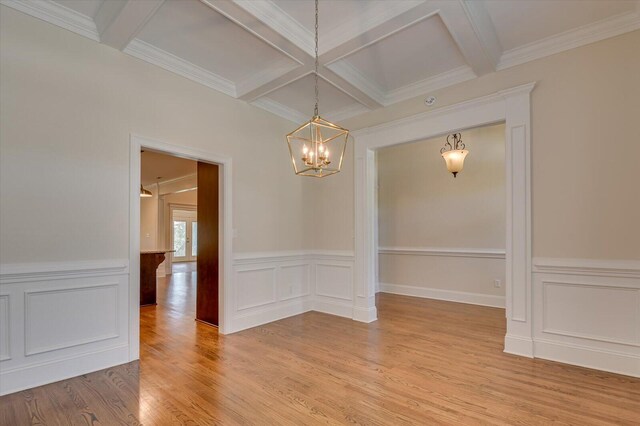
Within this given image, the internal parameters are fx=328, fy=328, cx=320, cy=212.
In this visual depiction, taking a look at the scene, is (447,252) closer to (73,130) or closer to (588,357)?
(588,357)

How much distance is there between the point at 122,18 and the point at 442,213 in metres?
5.36

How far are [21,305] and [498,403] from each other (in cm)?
372

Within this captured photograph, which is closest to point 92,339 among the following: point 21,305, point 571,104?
point 21,305

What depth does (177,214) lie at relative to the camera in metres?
13.9

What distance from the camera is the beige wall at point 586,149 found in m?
2.87

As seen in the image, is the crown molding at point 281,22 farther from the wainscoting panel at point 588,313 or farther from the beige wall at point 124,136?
the wainscoting panel at point 588,313

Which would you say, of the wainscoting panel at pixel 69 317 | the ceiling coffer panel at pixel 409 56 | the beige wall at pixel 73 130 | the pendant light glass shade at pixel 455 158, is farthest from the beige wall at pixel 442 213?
the wainscoting panel at pixel 69 317

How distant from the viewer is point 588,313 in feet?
9.87

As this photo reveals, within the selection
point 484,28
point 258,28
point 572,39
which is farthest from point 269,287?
point 572,39

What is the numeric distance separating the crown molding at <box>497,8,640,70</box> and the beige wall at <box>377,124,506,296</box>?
84.8 inches

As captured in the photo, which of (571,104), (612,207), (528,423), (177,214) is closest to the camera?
(528,423)

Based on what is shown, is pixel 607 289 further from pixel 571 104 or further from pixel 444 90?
pixel 444 90

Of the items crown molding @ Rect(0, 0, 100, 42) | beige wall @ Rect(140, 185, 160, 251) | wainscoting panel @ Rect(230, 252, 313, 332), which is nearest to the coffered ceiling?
crown molding @ Rect(0, 0, 100, 42)

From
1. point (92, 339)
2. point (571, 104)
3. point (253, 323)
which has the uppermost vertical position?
point (571, 104)
